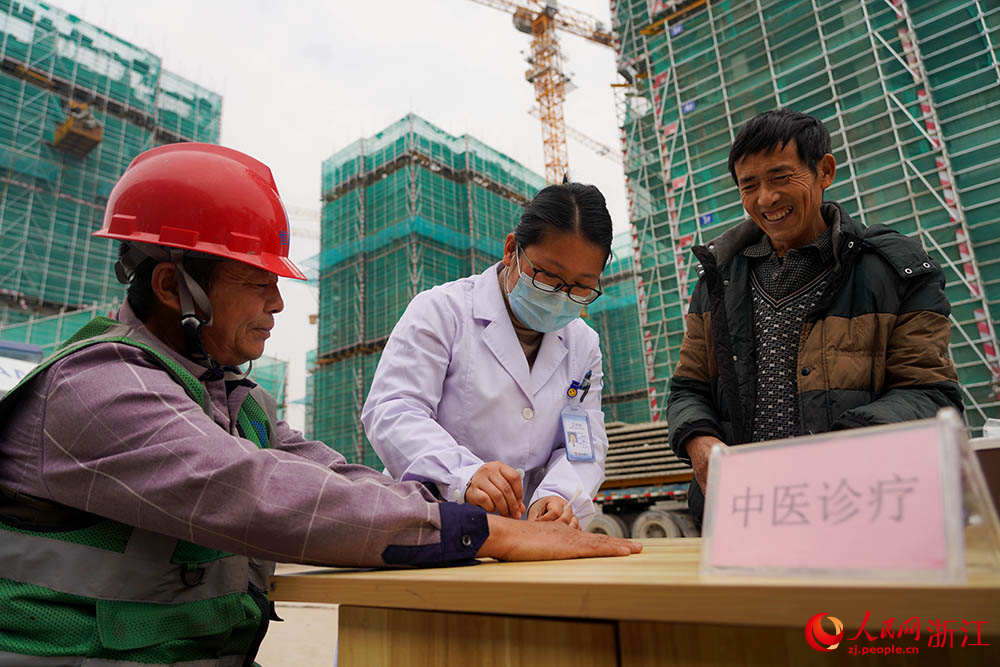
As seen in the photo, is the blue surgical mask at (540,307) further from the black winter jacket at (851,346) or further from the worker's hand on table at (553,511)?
the worker's hand on table at (553,511)

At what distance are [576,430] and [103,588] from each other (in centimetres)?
124

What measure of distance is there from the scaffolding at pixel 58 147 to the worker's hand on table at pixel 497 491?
66.9 ft

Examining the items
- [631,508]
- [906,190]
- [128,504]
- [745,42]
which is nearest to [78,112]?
[745,42]

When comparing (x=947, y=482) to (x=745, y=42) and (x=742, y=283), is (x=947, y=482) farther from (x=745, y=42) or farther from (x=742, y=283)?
(x=745, y=42)

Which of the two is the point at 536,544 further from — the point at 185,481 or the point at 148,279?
the point at 148,279

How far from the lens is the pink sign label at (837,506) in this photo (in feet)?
1.61

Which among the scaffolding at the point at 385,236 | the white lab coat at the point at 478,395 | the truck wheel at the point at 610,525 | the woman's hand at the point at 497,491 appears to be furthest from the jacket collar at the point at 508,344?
the scaffolding at the point at 385,236

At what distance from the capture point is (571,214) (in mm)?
1787

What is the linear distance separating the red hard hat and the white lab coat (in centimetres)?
44

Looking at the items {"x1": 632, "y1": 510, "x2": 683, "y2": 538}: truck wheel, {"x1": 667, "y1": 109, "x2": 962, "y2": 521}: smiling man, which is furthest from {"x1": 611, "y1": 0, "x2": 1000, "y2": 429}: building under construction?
{"x1": 667, "y1": 109, "x2": 962, "y2": 521}: smiling man

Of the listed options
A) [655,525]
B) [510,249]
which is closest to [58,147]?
[655,525]

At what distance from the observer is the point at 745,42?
12.6m

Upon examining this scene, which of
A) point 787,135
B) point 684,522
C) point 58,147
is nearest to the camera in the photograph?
point 787,135

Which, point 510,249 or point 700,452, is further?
point 510,249
